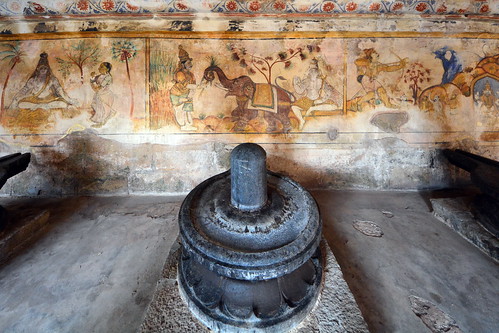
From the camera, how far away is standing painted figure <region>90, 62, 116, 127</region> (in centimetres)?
343

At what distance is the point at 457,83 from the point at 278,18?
2969 mm

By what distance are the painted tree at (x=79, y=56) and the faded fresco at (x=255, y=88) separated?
15 mm

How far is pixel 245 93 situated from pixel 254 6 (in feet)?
3.94

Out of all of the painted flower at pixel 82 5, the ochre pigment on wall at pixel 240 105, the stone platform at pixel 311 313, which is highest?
the painted flower at pixel 82 5

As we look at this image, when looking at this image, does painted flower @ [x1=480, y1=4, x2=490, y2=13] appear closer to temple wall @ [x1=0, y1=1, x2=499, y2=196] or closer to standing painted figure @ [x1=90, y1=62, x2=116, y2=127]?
temple wall @ [x1=0, y1=1, x2=499, y2=196]

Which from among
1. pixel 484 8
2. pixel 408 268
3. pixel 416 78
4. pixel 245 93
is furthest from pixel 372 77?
pixel 408 268

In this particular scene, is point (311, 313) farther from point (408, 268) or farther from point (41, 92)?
point (41, 92)

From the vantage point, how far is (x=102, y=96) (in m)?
3.44

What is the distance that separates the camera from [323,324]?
1.55 metres

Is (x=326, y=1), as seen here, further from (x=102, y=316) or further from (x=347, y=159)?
(x=102, y=316)

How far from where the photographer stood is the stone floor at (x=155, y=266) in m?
1.79

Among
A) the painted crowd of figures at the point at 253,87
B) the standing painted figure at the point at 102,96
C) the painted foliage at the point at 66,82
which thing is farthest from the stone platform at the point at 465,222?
the standing painted figure at the point at 102,96

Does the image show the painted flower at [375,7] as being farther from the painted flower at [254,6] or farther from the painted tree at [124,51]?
the painted tree at [124,51]

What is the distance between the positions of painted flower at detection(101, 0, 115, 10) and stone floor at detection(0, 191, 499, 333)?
2.79 m
